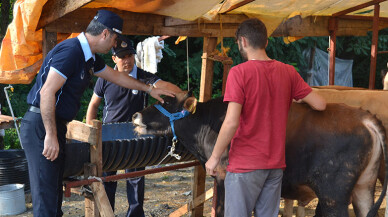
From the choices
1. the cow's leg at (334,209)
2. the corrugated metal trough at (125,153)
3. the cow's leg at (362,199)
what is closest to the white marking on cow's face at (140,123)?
the corrugated metal trough at (125,153)

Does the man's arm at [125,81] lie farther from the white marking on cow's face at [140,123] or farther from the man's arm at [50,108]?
the man's arm at [50,108]

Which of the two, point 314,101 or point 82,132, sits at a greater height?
point 314,101

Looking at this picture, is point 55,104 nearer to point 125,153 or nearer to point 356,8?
point 125,153

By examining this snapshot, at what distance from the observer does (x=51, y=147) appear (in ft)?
10.5

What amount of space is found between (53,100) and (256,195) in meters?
1.58

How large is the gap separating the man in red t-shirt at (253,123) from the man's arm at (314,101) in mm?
260

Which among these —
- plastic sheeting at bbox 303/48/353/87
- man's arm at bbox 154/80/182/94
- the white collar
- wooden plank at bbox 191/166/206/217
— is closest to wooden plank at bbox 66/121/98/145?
the white collar

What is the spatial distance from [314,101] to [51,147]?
1.97 meters

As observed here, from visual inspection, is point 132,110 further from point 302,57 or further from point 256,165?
point 302,57

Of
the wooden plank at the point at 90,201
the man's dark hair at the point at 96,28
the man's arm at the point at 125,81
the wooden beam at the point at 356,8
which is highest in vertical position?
the wooden beam at the point at 356,8

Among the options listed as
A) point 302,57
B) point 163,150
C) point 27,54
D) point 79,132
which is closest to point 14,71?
point 27,54

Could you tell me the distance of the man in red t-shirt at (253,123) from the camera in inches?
115

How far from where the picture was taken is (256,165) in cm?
299

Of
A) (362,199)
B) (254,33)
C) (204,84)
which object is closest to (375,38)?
(204,84)
